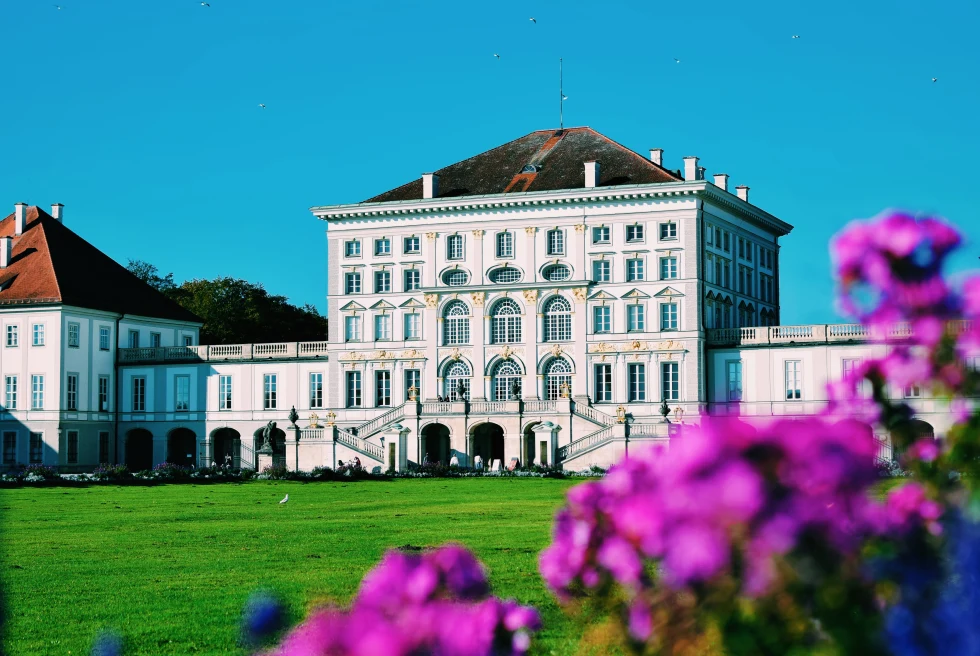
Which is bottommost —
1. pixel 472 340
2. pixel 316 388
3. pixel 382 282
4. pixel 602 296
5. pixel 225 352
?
pixel 316 388

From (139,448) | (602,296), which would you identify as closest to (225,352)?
(139,448)

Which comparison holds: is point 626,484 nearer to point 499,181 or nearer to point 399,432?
point 399,432

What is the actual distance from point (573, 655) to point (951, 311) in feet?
22.8

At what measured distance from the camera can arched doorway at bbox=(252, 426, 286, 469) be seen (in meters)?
61.6

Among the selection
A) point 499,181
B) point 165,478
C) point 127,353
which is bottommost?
point 165,478

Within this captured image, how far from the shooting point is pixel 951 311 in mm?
3393

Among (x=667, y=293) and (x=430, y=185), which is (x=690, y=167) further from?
(x=430, y=185)

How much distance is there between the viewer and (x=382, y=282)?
6719 centimetres

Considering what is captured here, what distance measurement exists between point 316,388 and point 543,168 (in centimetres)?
1520

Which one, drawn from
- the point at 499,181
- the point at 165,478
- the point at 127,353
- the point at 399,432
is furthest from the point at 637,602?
the point at 127,353

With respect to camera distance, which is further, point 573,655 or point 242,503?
point 242,503

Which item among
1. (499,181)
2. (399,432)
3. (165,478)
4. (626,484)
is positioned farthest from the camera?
(499,181)

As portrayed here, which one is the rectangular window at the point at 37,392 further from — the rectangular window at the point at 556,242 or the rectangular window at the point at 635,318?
the rectangular window at the point at 635,318

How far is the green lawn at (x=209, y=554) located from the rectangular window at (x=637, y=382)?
82.5ft
